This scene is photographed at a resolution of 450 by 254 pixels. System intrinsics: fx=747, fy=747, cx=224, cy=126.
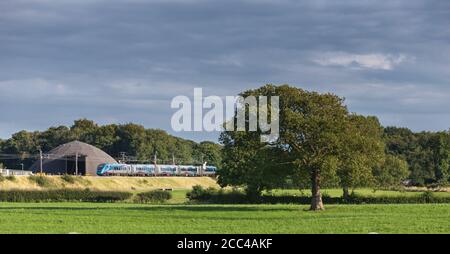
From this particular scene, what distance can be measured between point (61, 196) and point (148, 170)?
238 feet

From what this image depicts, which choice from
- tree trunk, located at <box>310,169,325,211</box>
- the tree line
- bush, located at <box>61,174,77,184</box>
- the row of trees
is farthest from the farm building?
tree trunk, located at <box>310,169,325,211</box>

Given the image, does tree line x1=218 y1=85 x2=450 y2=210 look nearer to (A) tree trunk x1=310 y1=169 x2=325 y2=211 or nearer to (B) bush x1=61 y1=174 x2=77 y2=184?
(A) tree trunk x1=310 y1=169 x2=325 y2=211

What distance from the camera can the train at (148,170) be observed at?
175 m

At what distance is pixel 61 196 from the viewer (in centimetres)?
11119

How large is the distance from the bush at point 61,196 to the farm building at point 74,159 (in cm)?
7098

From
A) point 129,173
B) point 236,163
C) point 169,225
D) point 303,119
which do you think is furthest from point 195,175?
point 169,225

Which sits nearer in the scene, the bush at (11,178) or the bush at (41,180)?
the bush at (11,178)

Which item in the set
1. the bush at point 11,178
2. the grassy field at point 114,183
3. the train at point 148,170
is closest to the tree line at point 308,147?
the grassy field at point 114,183

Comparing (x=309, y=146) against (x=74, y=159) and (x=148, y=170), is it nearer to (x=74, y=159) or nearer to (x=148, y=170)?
(x=148, y=170)

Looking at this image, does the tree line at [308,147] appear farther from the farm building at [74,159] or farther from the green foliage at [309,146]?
the farm building at [74,159]
